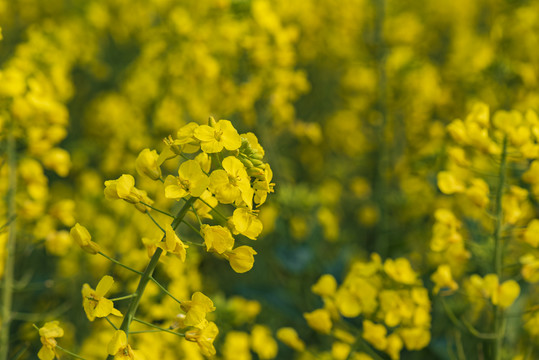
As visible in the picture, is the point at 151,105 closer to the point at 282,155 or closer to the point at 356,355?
the point at 282,155

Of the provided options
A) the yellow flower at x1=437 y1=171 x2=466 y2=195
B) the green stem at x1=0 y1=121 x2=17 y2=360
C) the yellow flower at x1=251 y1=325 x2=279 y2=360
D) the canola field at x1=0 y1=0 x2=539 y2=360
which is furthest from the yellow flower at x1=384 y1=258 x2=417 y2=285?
the green stem at x1=0 y1=121 x2=17 y2=360

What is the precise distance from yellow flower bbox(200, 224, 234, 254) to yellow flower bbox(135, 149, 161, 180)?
17 cm

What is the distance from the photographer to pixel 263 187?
1.16 m

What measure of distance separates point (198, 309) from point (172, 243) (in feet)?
0.54

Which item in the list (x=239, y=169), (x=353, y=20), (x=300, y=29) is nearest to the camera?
(x=239, y=169)

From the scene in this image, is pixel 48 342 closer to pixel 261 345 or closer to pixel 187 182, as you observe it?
pixel 187 182

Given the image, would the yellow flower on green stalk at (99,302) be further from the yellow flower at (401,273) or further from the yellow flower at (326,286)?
the yellow flower at (401,273)

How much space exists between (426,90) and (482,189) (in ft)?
5.96

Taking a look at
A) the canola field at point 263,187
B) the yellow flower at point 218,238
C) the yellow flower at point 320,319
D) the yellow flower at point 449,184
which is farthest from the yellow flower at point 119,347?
the yellow flower at point 449,184

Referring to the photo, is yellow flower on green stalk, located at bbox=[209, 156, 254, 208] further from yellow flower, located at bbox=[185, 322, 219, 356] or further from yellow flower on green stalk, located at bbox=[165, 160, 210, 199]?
yellow flower, located at bbox=[185, 322, 219, 356]

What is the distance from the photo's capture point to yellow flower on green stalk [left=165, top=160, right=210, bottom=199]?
3.47 feet

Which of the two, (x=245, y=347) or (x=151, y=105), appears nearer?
(x=245, y=347)

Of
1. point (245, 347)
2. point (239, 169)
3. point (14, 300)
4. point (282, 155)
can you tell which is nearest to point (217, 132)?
point (239, 169)

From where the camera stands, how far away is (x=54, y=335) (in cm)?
117
